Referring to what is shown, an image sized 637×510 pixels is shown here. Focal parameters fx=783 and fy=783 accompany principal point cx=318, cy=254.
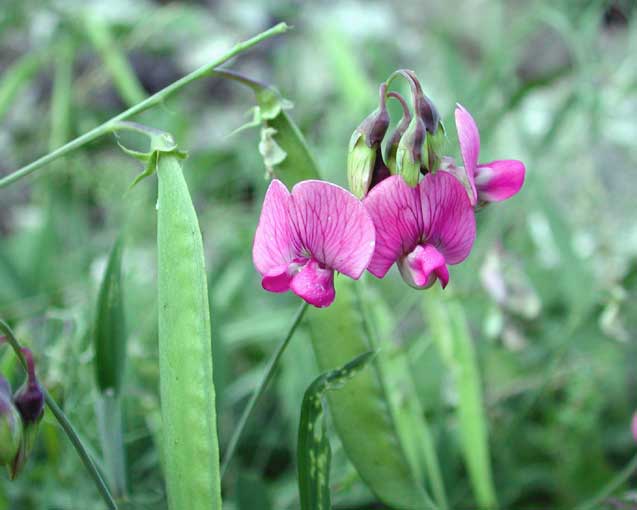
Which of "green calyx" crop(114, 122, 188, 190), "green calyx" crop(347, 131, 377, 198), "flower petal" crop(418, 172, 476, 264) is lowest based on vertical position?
"flower petal" crop(418, 172, 476, 264)

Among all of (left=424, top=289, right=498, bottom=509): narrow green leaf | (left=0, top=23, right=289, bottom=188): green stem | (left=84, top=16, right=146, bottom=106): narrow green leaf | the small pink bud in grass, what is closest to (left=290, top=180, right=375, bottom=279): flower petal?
(left=0, top=23, right=289, bottom=188): green stem

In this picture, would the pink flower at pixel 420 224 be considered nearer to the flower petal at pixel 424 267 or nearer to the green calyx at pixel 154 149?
the flower petal at pixel 424 267

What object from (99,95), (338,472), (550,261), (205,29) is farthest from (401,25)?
(338,472)

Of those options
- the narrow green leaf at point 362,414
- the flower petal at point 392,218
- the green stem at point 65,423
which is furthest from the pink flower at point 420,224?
the green stem at point 65,423

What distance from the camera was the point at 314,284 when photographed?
55 cm

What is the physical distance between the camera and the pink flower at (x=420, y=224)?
55 cm

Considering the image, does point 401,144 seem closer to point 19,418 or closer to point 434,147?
point 434,147

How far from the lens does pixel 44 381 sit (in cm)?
89

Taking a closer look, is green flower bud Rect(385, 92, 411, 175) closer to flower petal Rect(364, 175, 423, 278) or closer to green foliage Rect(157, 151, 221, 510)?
flower petal Rect(364, 175, 423, 278)

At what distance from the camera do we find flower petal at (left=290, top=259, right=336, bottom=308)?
54cm

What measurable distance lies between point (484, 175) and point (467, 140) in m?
0.05

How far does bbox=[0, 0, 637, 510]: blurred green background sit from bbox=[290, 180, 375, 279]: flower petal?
0.38 ft

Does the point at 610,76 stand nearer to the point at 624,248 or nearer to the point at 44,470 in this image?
the point at 624,248

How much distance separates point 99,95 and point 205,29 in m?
0.41
